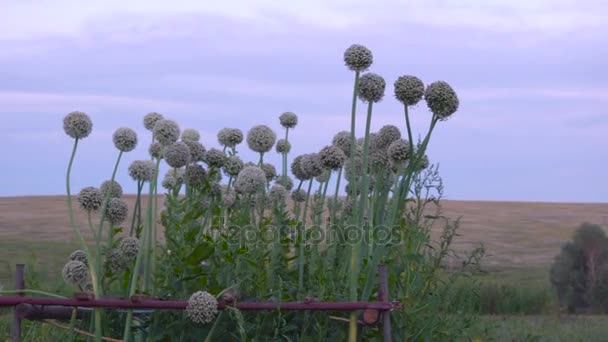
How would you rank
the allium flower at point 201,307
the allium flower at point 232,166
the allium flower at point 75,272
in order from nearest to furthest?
the allium flower at point 201,307 < the allium flower at point 75,272 < the allium flower at point 232,166

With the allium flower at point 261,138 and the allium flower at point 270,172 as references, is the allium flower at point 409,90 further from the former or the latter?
the allium flower at point 270,172

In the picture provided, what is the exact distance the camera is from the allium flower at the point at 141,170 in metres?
2.62

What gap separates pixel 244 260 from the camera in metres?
2.49

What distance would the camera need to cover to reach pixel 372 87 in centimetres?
255

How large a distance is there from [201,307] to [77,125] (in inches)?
28.1

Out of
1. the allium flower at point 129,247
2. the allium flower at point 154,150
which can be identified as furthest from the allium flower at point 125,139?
the allium flower at point 129,247

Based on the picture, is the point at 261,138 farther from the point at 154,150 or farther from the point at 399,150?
the point at 399,150

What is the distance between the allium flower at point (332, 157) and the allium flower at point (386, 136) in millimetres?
185

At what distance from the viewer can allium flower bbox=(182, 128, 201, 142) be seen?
9.67 ft

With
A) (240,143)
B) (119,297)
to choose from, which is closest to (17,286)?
(119,297)

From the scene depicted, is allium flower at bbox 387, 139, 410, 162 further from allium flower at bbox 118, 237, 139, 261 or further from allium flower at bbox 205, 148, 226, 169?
allium flower at bbox 118, 237, 139, 261

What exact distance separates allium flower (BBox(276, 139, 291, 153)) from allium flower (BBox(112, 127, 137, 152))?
0.70 m

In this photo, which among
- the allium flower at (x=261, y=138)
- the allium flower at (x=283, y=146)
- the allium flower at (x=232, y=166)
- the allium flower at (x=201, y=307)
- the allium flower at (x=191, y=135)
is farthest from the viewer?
the allium flower at (x=283, y=146)

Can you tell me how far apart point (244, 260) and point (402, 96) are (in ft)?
2.31
